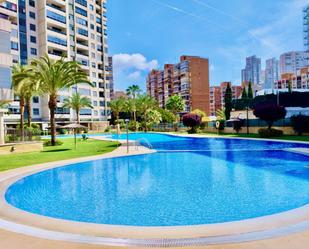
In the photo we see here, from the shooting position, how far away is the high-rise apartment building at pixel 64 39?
189 feet

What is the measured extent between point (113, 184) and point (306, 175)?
340 inches

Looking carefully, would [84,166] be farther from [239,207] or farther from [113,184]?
[239,207]

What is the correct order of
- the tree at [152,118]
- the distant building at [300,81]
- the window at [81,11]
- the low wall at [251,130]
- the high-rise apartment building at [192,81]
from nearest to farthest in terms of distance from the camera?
1. the low wall at [251,130]
2. the tree at [152,118]
3. the window at [81,11]
4. the high-rise apartment building at [192,81]
5. the distant building at [300,81]

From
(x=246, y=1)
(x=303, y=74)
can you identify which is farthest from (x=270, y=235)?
(x=303, y=74)

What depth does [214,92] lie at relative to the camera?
467ft

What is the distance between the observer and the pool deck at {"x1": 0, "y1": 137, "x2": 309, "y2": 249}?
16.1 ft

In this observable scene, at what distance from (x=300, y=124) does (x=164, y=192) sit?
27941 millimetres

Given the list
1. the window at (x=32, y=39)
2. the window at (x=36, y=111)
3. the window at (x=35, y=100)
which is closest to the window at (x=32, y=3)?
the window at (x=32, y=39)

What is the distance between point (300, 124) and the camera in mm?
32125

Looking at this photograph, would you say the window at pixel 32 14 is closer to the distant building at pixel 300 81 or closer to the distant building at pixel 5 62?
the distant building at pixel 5 62

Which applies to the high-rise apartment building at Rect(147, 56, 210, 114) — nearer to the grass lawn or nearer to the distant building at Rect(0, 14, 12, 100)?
the grass lawn

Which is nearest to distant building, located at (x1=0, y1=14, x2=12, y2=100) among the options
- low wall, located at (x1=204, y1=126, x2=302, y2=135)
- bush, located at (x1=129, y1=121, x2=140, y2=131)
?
low wall, located at (x1=204, y1=126, x2=302, y2=135)

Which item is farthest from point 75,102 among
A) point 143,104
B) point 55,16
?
point 55,16

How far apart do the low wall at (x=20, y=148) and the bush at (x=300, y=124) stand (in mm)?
28400
